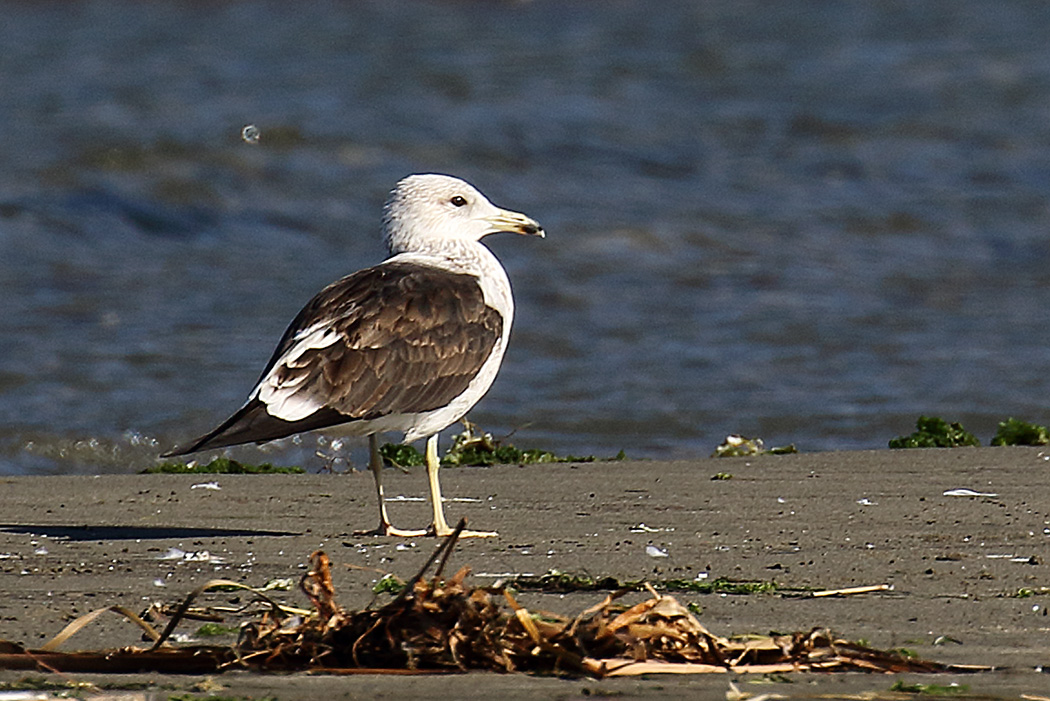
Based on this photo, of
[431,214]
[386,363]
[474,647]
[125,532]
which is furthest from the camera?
[431,214]

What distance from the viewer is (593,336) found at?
11922 mm

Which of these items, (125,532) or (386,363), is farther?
(386,363)

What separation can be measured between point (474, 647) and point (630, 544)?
77.4 inches

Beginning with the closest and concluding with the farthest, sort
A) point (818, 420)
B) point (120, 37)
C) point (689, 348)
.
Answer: point (818, 420) → point (689, 348) → point (120, 37)

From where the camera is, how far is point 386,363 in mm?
6281

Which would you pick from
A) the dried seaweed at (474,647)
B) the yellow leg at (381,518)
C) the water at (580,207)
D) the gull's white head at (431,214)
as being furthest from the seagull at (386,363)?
the water at (580,207)

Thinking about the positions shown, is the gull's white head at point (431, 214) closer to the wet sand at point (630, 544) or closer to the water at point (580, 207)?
the wet sand at point (630, 544)

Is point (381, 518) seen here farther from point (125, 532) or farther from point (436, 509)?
point (125, 532)

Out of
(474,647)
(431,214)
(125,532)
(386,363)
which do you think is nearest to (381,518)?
(386,363)

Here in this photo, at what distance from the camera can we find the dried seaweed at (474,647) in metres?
3.79

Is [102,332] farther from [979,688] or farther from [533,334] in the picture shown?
[979,688]

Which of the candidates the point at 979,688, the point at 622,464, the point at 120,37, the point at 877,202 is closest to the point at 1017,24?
the point at 877,202

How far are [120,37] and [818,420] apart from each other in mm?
19635

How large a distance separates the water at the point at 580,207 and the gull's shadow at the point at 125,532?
9.65 feet
